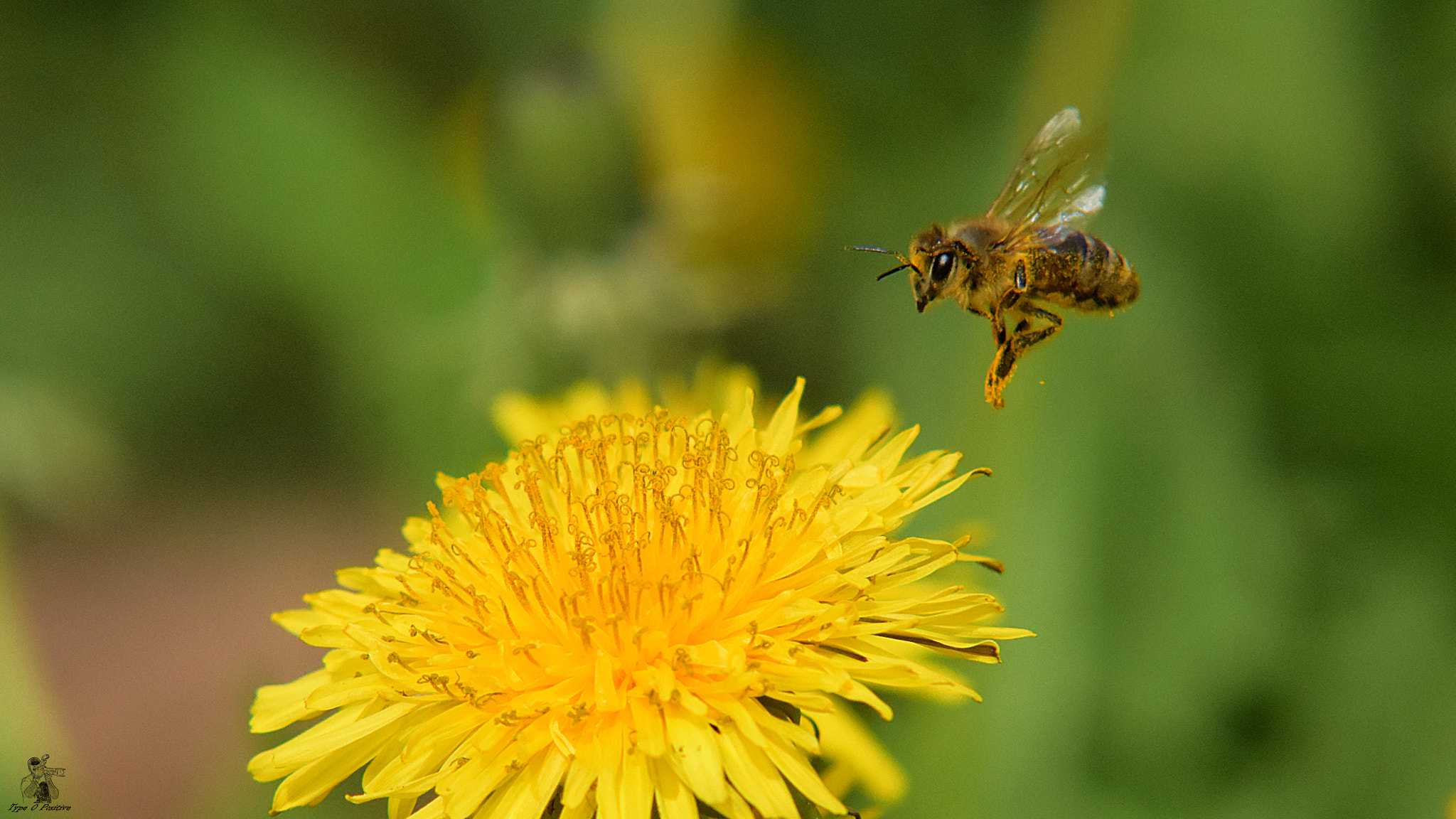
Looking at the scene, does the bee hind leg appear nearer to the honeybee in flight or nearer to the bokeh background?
the honeybee in flight

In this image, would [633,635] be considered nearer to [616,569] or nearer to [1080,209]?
[616,569]

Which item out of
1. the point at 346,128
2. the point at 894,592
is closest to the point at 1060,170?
the point at 894,592

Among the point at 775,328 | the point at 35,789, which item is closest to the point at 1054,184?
the point at 775,328

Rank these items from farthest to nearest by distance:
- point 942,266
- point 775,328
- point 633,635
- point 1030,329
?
point 775,328
point 1030,329
point 942,266
point 633,635

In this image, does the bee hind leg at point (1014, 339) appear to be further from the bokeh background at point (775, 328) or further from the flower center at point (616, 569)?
the bokeh background at point (775, 328)

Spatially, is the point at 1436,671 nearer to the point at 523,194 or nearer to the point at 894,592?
the point at 894,592

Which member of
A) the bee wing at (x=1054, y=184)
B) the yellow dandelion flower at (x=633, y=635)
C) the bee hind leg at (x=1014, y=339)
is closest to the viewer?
the yellow dandelion flower at (x=633, y=635)

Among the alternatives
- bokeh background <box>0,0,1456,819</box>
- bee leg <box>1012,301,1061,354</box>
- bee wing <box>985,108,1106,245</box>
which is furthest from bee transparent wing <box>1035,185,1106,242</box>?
bokeh background <box>0,0,1456,819</box>

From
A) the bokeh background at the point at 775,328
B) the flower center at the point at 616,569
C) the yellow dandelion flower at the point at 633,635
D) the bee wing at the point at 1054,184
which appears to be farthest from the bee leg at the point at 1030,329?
the bokeh background at the point at 775,328
